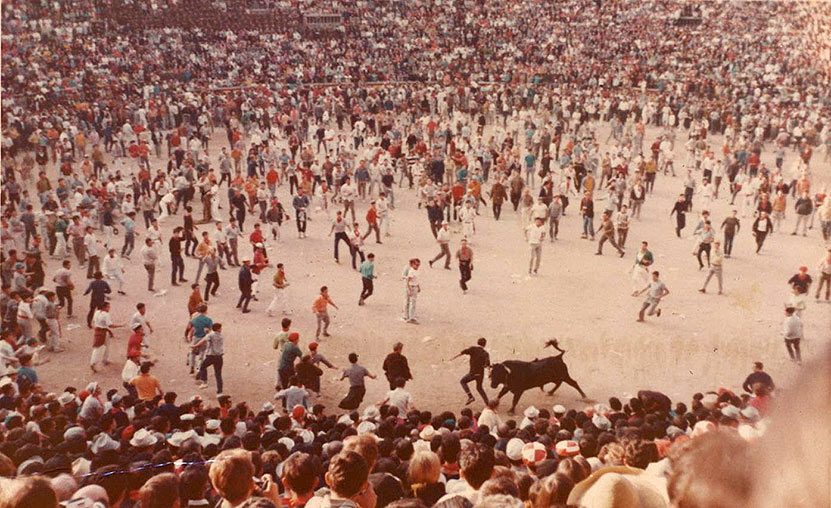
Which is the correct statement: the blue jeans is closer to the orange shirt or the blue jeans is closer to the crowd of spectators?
the crowd of spectators

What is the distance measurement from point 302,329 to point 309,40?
26392 mm

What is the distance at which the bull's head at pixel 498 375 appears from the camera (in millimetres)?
11178

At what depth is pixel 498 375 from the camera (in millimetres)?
Answer: 11195

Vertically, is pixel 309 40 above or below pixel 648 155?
above

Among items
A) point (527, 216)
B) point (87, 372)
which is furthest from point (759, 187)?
point (87, 372)

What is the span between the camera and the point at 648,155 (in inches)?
1073

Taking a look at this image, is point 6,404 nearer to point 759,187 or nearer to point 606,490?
point 606,490

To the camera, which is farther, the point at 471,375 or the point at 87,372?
the point at 87,372

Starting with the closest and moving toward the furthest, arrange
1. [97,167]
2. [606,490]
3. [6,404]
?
[606,490]
[6,404]
[97,167]

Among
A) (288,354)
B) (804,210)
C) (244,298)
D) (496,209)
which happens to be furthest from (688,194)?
(288,354)

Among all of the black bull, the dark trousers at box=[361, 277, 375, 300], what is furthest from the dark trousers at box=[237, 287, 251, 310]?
the black bull

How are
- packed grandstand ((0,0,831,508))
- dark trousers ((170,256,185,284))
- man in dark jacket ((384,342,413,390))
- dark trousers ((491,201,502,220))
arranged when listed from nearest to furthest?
packed grandstand ((0,0,831,508)) → man in dark jacket ((384,342,413,390)) → dark trousers ((170,256,185,284)) → dark trousers ((491,201,502,220))

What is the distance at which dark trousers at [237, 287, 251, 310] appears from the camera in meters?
14.7

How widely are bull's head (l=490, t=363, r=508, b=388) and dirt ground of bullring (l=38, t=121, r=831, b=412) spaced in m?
0.76
